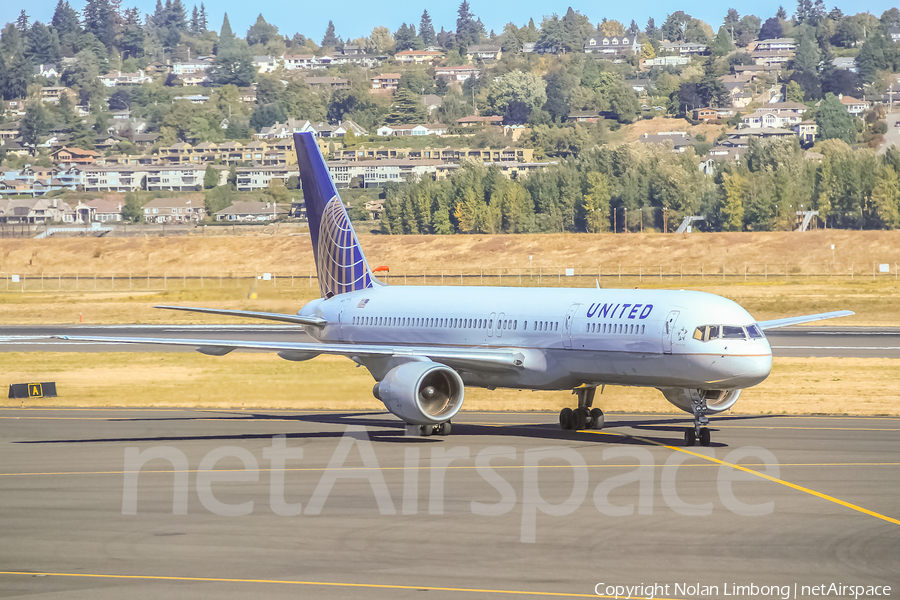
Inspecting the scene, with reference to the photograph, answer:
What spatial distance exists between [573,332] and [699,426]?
4997 millimetres

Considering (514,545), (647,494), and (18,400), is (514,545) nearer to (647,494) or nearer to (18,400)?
(647,494)

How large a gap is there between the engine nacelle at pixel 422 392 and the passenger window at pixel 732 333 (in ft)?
27.8

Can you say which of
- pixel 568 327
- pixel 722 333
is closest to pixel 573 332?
pixel 568 327

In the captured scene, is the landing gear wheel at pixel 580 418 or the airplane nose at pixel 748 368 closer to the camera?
the airplane nose at pixel 748 368

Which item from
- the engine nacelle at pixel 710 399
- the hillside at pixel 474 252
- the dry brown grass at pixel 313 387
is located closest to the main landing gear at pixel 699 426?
the engine nacelle at pixel 710 399

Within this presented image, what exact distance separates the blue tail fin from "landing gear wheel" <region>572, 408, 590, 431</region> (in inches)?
456

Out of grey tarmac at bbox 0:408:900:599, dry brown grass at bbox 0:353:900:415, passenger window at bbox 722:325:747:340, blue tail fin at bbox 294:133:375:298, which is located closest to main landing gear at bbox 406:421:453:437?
grey tarmac at bbox 0:408:900:599

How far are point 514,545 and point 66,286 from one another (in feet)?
400

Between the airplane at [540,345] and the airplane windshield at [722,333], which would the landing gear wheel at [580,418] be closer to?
the airplane at [540,345]

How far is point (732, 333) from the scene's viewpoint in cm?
3462

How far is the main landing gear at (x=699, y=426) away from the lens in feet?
116

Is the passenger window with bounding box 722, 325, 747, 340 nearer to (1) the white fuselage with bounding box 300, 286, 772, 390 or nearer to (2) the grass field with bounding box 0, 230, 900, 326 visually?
(1) the white fuselage with bounding box 300, 286, 772, 390

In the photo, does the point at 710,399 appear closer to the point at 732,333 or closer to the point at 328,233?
the point at 732,333

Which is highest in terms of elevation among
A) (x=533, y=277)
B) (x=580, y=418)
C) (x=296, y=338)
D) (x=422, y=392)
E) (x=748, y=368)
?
(x=748, y=368)
